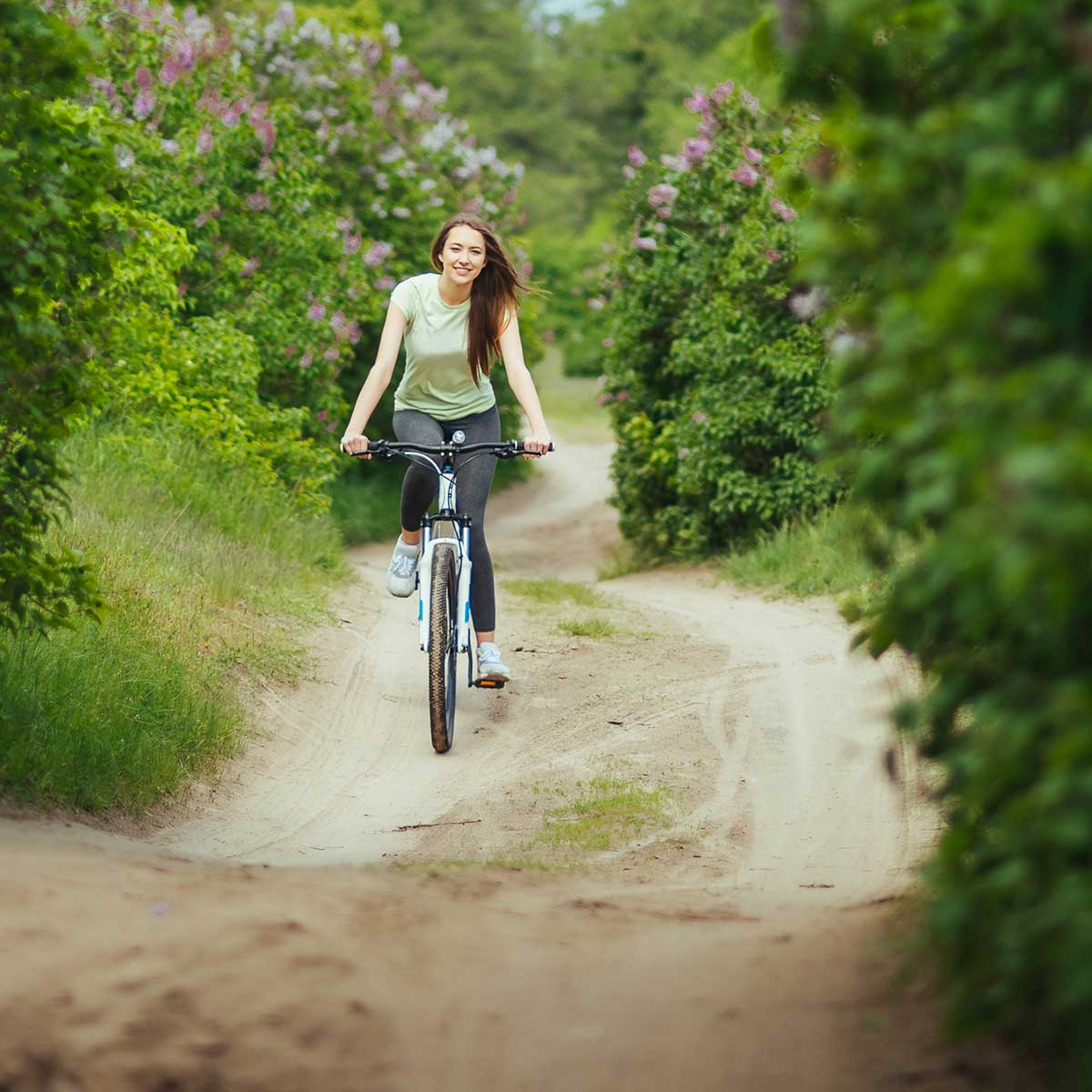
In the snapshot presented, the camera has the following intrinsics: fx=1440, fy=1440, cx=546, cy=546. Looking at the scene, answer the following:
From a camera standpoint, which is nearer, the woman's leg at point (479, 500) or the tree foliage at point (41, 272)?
the tree foliage at point (41, 272)

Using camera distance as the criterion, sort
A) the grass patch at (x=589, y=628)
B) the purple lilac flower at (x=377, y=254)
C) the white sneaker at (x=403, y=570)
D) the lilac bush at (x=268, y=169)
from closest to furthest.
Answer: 1. the white sneaker at (x=403, y=570)
2. the grass patch at (x=589, y=628)
3. the lilac bush at (x=268, y=169)
4. the purple lilac flower at (x=377, y=254)

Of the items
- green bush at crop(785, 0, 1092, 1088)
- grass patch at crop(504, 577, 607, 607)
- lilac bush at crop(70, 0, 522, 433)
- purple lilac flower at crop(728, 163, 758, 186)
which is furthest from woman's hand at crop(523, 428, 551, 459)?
purple lilac flower at crop(728, 163, 758, 186)

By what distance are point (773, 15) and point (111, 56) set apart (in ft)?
38.6

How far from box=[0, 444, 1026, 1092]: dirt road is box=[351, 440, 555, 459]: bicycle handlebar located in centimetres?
141

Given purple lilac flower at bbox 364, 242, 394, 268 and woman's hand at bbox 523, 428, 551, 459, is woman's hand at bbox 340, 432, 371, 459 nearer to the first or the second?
woman's hand at bbox 523, 428, 551, 459

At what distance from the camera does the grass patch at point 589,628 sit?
31.0ft

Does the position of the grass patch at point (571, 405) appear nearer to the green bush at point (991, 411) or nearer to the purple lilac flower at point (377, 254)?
the purple lilac flower at point (377, 254)

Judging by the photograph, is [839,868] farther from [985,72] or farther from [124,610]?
[124,610]

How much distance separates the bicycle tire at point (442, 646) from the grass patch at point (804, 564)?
393 centimetres

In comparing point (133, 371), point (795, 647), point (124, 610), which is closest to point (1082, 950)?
point (124, 610)

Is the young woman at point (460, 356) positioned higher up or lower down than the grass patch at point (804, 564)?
higher up

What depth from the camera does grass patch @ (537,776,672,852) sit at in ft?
17.8

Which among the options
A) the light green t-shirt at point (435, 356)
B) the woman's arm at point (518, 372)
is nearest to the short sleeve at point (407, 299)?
the light green t-shirt at point (435, 356)

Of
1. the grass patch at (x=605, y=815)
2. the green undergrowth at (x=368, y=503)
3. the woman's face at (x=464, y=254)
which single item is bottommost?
the grass patch at (x=605, y=815)
